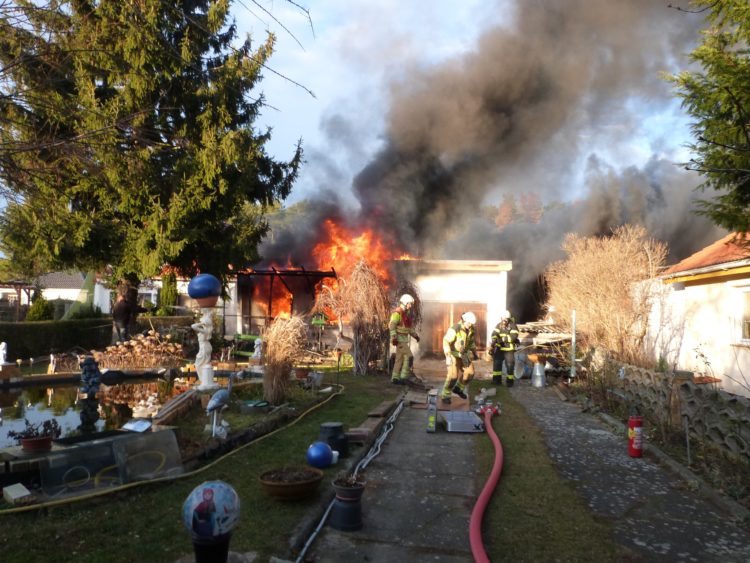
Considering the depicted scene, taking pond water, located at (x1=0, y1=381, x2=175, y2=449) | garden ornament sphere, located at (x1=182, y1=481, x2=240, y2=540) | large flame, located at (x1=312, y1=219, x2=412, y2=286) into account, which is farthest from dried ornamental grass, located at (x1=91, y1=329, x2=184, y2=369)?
garden ornament sphere, located at (x1=182, y1=481, x2=240, y2=540)

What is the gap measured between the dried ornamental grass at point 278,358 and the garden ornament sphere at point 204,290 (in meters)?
1.15

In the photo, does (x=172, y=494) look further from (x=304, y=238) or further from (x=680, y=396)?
(x=304, y=238)

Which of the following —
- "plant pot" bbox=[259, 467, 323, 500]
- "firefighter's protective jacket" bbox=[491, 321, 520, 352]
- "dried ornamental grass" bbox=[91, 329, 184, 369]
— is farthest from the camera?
"firefighter's protective jacket" bbox=[491, 321, 520, 352]

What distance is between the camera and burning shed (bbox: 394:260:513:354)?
64.5ft

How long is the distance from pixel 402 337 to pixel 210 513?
32.5 ft

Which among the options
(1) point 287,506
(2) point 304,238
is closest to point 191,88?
(2) point 304,238

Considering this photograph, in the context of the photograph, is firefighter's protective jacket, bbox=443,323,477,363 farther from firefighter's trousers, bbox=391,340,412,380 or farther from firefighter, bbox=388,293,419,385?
firefighter's trousers, bbox=391,340,412,380

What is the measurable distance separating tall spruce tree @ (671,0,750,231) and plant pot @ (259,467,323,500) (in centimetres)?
666

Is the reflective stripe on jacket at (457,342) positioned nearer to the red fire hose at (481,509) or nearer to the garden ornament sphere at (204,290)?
the red fire hose at (481,509)

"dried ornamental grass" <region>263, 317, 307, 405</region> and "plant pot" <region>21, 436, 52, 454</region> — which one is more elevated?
"dried ornamental grass" <region>263, 317, 307, 405</region>

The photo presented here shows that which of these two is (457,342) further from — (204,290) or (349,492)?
(349,492)

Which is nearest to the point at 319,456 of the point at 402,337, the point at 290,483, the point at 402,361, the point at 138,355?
the point at 290,483

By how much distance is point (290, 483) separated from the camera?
471cm

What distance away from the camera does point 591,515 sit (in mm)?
5094
